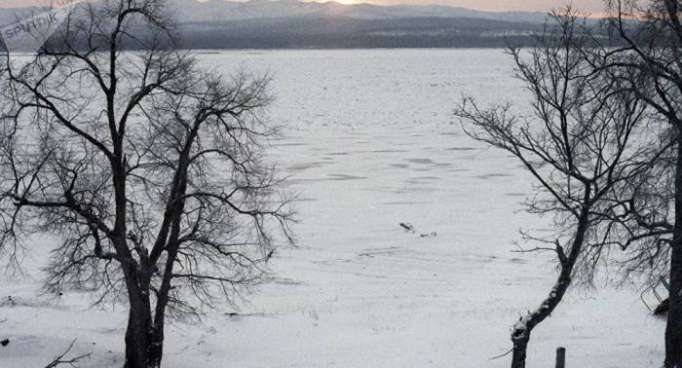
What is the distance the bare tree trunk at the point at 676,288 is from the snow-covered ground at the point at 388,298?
246 cm

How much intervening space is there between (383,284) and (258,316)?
4.22 m

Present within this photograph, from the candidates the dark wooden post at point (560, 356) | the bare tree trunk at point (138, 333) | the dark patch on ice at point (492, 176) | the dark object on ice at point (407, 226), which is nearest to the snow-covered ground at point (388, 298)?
the dark patch on ice at point (492, 176)

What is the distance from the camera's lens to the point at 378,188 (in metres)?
33.4

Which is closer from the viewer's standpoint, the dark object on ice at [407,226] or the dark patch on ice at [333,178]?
the dark object on ice at [407,226]

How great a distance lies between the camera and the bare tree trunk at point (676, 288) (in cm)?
1238

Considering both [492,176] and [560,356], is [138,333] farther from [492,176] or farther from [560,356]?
[492,176]

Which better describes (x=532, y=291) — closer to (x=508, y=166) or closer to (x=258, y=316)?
(x=258, y=316)

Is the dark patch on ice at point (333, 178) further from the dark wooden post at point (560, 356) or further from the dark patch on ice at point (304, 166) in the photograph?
the dark wooden post at point (560, 356)

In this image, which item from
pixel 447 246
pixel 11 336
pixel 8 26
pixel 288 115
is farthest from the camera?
pixel 288 115

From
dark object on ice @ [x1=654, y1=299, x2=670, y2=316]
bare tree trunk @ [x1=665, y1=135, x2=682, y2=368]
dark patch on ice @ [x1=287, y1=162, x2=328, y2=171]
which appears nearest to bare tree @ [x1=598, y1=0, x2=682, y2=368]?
bare tree trunk @ [x1=665, y1=135, x2=682, y2=368]

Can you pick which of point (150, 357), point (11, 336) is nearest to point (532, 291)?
point (150, 357)

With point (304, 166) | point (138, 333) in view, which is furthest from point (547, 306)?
point (304, 166)

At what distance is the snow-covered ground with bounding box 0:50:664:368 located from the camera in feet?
55.4

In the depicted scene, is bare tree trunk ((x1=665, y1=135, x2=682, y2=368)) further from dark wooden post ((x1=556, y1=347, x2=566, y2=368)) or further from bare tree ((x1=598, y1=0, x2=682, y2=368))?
dark wooden post ((x1=556, y1=347, x2=566, y2=368))
